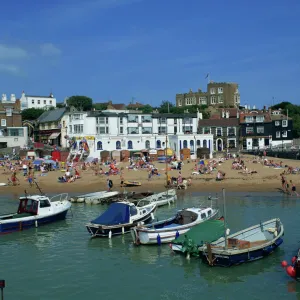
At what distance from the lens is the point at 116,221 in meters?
29.4

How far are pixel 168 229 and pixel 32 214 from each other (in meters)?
10.7

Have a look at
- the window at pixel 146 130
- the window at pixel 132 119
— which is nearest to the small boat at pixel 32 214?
the window at pixel 132 119

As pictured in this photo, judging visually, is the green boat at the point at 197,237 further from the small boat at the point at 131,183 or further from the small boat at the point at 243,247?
the small boat at the point at 131,183

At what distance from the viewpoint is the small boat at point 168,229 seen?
26.7 m

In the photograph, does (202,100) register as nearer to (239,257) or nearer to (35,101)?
(35,101)

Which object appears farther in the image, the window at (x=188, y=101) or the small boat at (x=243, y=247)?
the window at (x=188, y=101)

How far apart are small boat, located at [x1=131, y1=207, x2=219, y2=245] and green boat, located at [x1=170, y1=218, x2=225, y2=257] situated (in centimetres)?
160

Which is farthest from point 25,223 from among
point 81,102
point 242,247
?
point 81,102

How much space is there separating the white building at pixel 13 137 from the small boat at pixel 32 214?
55764 millimetres

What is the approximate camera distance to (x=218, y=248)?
2317 cm

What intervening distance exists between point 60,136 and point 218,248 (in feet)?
229

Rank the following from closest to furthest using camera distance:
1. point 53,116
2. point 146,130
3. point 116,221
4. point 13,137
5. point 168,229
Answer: point 168,229, point 116,221, point 146,130, point 13,137, point 53,116

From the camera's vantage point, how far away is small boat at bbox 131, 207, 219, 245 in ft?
87.5

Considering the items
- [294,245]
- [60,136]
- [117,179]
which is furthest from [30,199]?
[60,136]
